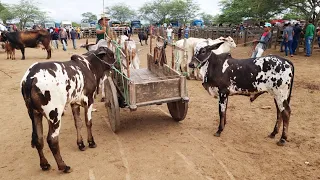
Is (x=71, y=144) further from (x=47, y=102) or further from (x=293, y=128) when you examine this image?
(x=293, y=128)

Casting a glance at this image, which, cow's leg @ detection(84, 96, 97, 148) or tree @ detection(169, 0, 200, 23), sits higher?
tree @ detection(169, 0, 200, 23)

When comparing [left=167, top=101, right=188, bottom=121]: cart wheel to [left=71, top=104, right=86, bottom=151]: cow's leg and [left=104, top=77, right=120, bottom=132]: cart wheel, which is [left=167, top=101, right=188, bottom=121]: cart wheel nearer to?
[left=104, top=77, right=120, bottom=132]: cart wheel

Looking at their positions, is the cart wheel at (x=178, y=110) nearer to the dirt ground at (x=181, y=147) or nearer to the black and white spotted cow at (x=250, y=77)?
the dirt ground at (x=181, y=147)

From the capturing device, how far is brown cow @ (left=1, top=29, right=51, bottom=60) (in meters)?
16.1

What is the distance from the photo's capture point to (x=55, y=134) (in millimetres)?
3941

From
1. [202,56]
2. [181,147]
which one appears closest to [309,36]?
[202,56]

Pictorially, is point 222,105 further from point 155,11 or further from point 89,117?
point 155,11

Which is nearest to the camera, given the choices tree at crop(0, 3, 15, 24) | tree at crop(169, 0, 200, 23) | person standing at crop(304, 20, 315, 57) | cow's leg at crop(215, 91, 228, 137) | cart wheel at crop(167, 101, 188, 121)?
cow's leg at crop(215, 91, 228, 137)

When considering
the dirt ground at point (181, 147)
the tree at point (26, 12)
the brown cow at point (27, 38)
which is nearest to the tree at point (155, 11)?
the tree at point (26, 12)

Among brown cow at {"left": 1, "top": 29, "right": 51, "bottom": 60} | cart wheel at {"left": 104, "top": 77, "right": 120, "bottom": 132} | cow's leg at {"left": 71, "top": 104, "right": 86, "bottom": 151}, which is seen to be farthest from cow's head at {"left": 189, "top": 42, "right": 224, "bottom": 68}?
brown cow at {"left": 1, "top": 29, "right": 51, "bottom": 60}

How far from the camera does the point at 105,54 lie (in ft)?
17.1

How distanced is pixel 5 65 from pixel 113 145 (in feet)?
38.8

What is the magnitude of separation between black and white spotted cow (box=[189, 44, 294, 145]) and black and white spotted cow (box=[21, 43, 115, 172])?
2.06 meters

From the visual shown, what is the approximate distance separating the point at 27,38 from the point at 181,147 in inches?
573
